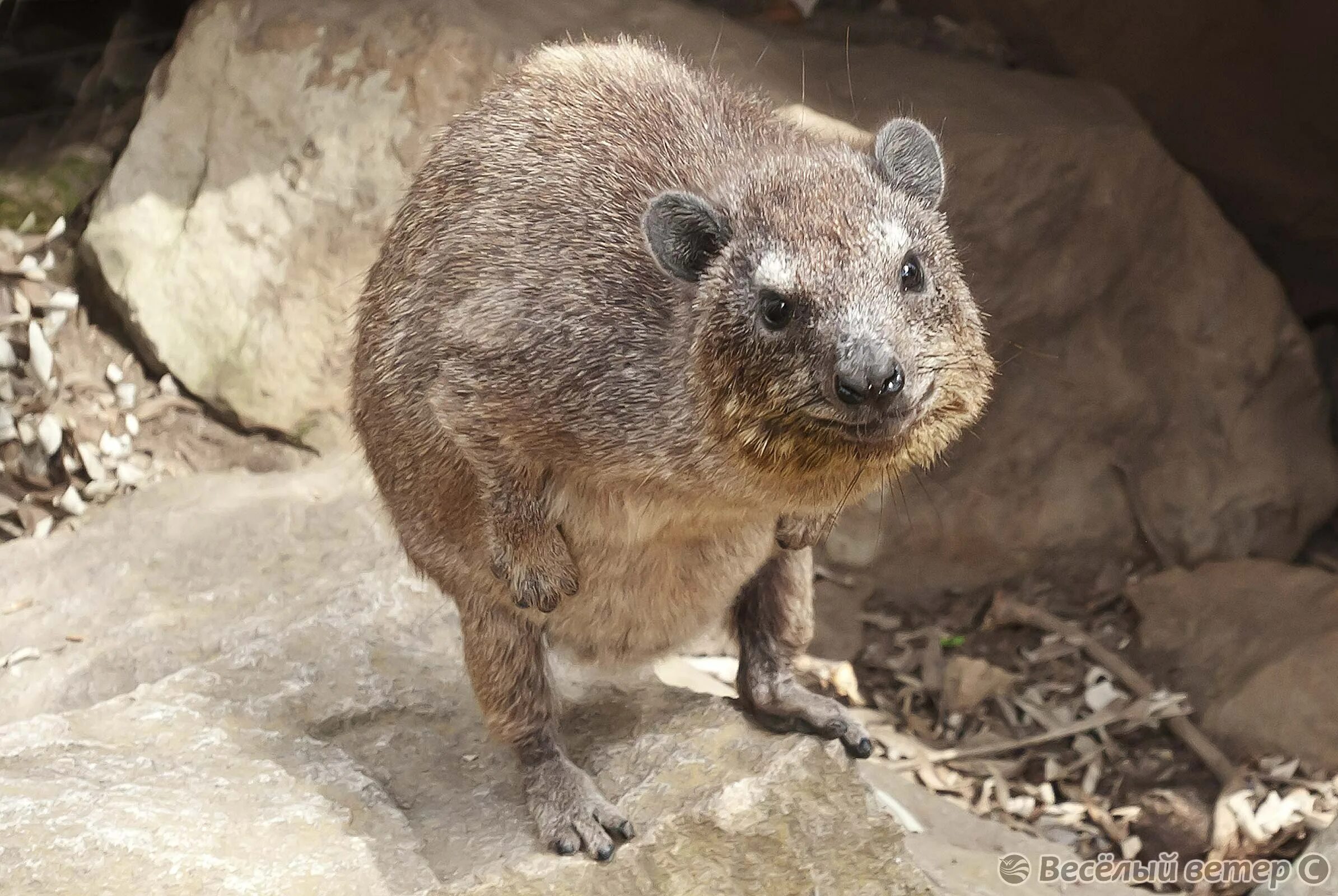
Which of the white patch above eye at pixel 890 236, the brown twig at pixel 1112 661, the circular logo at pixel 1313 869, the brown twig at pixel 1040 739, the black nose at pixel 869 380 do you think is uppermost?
the white patch above eye at pixel 890 236

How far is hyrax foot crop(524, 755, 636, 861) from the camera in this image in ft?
12.2

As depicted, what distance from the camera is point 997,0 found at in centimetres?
721

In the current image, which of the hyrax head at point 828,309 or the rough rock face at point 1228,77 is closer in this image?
the hyrax head at point 828,309

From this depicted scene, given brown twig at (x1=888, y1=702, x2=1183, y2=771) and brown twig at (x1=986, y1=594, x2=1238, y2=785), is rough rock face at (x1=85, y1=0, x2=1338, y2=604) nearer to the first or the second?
brown twig at (x1=986, y1=594, x2=1238, y2=785)

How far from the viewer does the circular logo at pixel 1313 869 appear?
4.71 m

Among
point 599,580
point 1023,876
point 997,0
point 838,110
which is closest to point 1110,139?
point 997,0

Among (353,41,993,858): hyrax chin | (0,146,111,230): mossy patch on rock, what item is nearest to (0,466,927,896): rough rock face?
(353,41,993,858): hyrax chin

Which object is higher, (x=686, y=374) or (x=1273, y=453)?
(x=686, y=374)

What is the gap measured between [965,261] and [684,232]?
3752 mm

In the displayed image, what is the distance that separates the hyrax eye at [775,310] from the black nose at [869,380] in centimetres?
21

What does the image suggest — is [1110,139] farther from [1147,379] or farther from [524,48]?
[524,48]

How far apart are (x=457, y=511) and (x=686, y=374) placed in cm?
96

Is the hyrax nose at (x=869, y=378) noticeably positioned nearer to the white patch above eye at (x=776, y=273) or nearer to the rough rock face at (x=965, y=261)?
the white patch above eye at (x=776, y=273)

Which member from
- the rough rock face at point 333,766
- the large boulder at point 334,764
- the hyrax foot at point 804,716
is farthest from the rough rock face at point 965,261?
the hyrax foot at point 804,716
